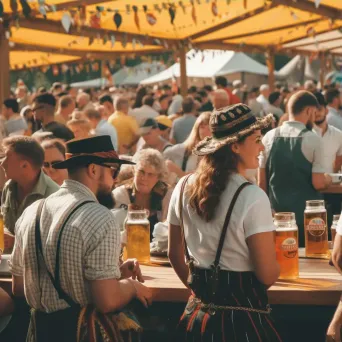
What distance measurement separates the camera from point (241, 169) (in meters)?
2.88

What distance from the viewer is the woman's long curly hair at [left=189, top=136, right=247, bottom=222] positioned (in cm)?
284

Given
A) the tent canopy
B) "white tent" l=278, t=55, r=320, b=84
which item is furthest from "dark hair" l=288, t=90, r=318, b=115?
"white tent" l=278, t=55, r=320, b=84

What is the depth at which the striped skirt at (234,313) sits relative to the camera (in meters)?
2.86

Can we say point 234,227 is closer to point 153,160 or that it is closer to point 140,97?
point 153,160

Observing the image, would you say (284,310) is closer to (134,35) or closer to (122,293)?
(122,293)

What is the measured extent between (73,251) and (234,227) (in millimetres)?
536

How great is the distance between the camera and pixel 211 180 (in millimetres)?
2857

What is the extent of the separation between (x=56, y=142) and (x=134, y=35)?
7.54 metres

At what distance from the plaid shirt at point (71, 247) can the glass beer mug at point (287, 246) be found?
2.70 ft

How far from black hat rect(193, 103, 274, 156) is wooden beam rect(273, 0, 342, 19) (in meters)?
6.61

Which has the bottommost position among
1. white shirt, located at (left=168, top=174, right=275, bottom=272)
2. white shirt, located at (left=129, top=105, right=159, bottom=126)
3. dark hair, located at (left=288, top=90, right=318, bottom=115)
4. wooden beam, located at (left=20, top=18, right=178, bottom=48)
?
white shirt, located at (left=129, top=105, right=159, bottom=126)

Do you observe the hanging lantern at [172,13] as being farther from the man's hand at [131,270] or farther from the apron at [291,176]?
the man's hand at [131,270]

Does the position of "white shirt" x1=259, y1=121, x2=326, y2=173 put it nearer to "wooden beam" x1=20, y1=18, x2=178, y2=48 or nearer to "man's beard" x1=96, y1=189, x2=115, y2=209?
"man's beard" x1=96, y1=189, x2=115, y2=209

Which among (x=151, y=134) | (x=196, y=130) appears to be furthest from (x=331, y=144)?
(x=151, y=134)
